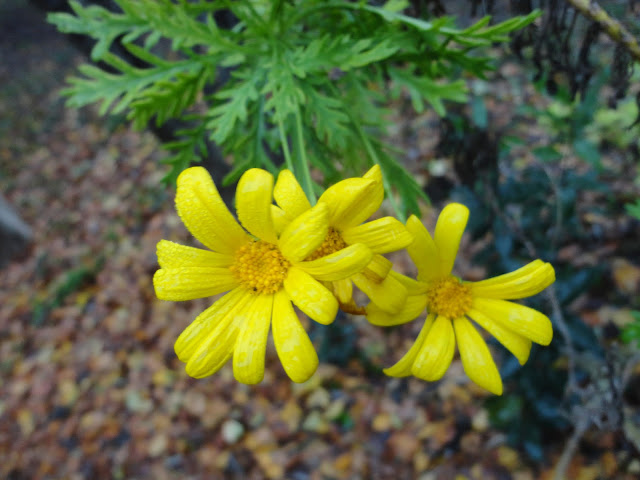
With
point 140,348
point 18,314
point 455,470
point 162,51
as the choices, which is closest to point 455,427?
point 455,470

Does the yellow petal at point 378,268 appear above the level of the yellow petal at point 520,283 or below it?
above

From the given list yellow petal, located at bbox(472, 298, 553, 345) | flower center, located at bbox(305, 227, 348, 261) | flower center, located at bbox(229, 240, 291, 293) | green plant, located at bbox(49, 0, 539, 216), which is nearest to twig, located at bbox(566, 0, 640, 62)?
green plant, located at bbox(49, 0, 539, 216)

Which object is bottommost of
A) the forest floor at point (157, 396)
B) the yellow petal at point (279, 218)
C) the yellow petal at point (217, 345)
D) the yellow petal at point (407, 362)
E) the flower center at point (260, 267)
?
the forest floor at point (157, 396)

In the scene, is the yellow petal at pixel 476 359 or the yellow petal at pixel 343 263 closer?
the yellow petal at pixel 343 263

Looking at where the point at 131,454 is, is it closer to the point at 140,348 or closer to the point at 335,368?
the point at 140,348

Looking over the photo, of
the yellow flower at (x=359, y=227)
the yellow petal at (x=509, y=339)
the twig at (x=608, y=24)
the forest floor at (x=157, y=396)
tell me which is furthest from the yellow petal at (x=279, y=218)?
the forest floor at (x=157, y=396)

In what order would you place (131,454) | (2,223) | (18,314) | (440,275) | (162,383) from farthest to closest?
(2,223), (18,314), (162,383), (131,454), (440,275)

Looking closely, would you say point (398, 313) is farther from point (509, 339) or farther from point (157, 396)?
point (157, 396)

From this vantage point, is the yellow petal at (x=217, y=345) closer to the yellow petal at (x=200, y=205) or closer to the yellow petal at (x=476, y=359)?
the yellow petal at (x=200, y=205)
